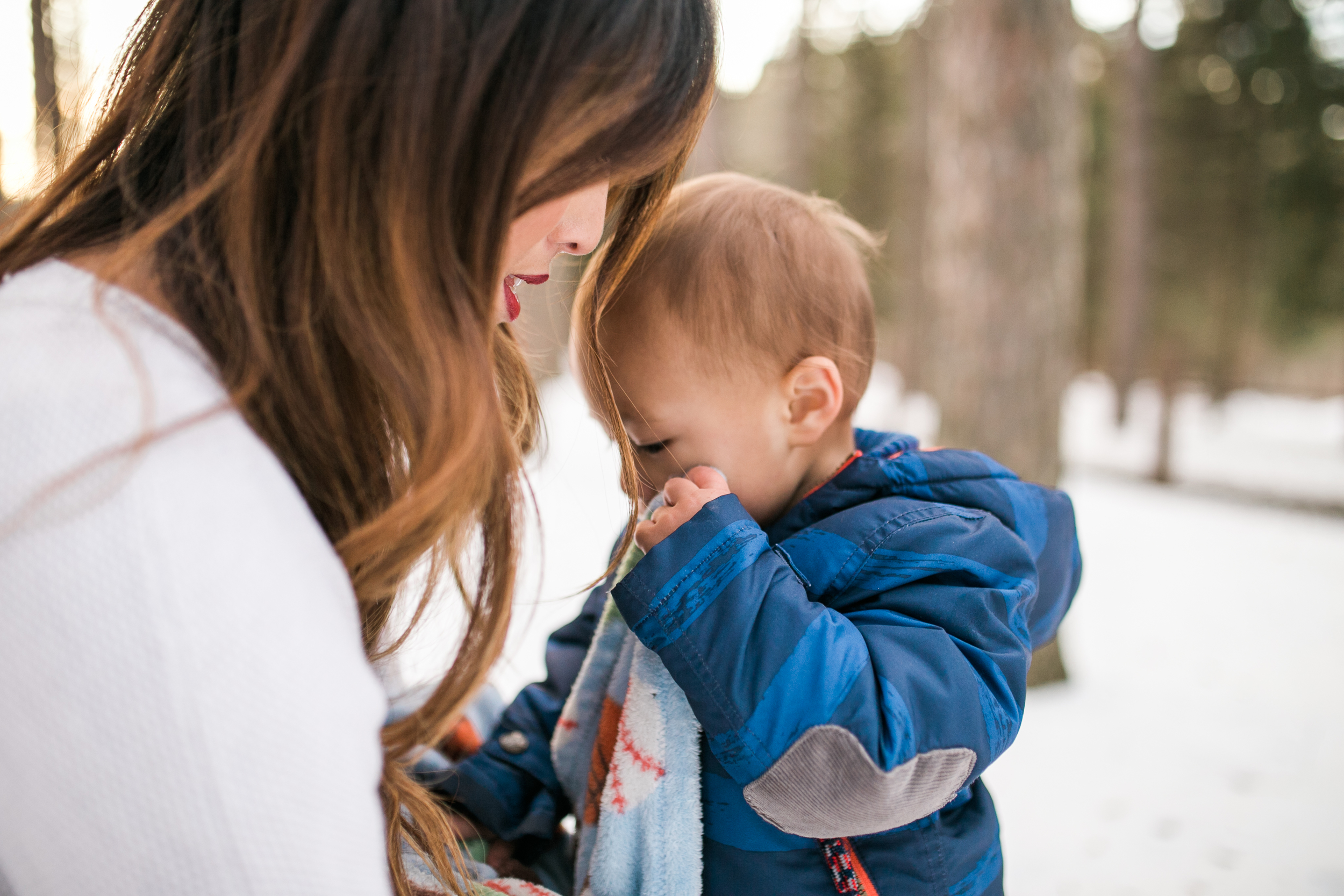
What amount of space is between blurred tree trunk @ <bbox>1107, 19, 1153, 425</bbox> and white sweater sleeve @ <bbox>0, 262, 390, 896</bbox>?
39.5 ft

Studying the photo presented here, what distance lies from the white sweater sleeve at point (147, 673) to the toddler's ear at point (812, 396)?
2.91 feet

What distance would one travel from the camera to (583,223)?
1.06 metres

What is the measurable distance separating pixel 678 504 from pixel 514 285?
386 millimetres

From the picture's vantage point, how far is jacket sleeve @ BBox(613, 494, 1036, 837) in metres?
1.05

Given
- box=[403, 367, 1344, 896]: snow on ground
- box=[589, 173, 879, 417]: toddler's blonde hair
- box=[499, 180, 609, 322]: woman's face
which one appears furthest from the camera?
box=[403, 367, 1344, 896]: snow on ground

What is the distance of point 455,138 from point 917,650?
2.75 feet

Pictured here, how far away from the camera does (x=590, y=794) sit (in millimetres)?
1308

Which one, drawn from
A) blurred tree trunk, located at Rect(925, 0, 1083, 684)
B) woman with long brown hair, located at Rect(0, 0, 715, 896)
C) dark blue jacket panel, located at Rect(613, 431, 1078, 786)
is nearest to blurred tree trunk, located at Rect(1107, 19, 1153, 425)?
blurred tree trunk, located at Rect(925, 0, 1083, 684)

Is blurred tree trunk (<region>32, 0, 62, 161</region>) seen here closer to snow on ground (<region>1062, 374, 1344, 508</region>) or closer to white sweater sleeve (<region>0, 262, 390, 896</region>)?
white sweater sleeve (<region>0, 262, 390, 896</region>)

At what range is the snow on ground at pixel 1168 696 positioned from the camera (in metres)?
2.33

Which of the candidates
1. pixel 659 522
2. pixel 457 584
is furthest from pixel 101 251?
pixel 659 522

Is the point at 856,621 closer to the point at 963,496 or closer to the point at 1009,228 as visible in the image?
the point at 963,496

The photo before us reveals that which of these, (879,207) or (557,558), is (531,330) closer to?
(557,558)

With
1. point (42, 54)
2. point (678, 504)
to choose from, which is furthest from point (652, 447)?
point (42, 54)
